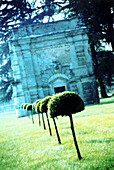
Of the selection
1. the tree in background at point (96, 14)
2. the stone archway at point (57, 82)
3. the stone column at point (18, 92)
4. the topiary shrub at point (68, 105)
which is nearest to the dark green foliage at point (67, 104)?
the topiary shrub at point (68, 105)

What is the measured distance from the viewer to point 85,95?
22219mm

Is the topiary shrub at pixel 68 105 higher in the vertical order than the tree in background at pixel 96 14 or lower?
lower

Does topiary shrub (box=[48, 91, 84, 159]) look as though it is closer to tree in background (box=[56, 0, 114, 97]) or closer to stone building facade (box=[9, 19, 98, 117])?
tree in background (box=[56, 0, 114, 97])

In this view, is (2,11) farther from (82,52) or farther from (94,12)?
(94,12)

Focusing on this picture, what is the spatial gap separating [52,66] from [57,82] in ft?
6.52

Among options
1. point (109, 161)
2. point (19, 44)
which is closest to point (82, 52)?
point (19, 44)

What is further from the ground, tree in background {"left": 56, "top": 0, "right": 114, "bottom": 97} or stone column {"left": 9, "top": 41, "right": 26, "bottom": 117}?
tree in background {"left": 56, "top": 0, "right": 114, "bottom": 97}

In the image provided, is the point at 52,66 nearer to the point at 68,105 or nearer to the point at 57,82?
the point at 57,82

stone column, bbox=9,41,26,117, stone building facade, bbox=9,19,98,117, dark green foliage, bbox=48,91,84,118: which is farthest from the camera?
stone building facade, bbox=9,19,98,117

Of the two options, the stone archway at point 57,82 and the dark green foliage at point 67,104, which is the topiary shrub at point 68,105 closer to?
the dark green foliage at point 67,104

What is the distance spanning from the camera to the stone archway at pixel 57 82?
2189cm

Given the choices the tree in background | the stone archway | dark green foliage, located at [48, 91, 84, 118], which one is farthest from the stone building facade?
dark green foliage, located at [48, 91, 84, 118]

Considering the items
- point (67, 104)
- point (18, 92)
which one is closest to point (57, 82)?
point (18, 92)

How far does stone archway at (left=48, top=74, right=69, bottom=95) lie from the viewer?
2189 cm
